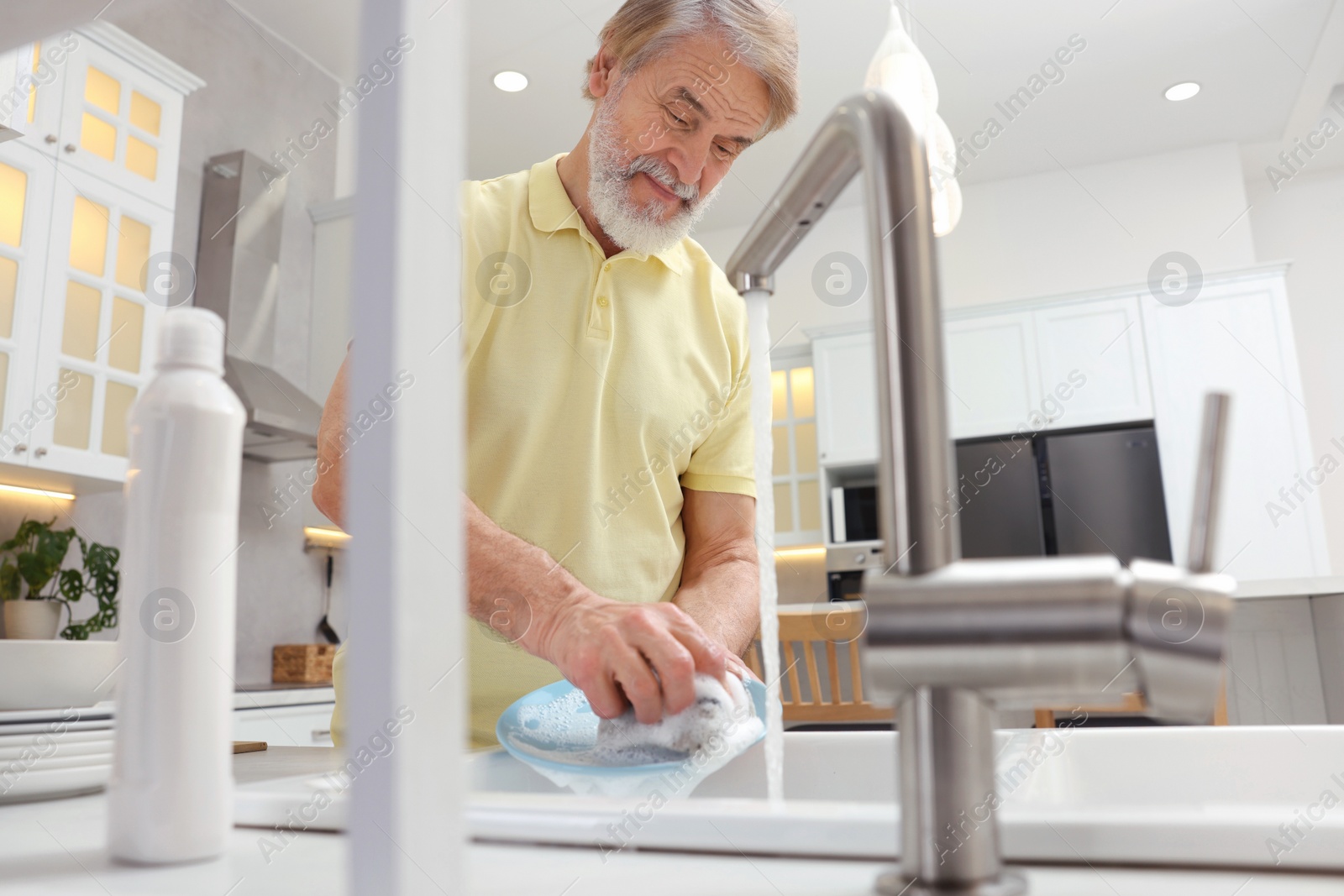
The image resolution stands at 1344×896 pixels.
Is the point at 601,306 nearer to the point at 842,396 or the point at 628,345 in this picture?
the point at 628,345

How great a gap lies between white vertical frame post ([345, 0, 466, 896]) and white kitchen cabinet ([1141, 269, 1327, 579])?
378 cm

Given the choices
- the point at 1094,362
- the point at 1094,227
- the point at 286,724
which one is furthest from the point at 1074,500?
the point at 286,724

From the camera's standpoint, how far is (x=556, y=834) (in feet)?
1.14

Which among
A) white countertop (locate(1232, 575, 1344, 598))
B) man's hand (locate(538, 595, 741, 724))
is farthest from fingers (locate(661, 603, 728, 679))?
white countertop (locate(1232, 575, 1344, 598))

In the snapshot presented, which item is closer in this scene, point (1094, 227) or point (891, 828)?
point (891, 828)

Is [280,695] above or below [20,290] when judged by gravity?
below

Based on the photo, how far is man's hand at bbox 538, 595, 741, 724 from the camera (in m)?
0.51

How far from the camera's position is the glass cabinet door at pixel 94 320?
224 cm

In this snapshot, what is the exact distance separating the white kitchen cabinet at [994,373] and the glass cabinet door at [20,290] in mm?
3027

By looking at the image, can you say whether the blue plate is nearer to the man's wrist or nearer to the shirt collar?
the man's wrist

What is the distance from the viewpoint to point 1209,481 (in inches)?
9.2

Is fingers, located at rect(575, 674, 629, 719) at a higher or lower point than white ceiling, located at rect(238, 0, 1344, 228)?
lower

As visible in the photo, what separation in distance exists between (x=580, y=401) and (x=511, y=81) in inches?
116

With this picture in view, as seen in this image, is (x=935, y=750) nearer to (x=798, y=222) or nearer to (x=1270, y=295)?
(x=798, y=222)
